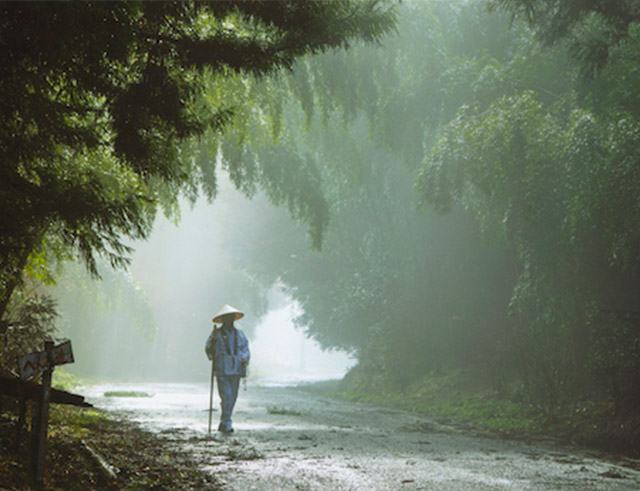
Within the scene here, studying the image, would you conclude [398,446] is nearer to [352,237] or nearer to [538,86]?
[538,86]

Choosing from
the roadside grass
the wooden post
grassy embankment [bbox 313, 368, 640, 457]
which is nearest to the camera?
the wooden post

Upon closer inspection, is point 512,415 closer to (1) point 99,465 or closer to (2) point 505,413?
(2) point 505,413

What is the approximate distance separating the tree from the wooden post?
894 millimetres

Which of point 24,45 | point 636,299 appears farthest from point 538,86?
point 24,45

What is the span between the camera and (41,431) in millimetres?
5062

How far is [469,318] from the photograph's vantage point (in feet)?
69.2

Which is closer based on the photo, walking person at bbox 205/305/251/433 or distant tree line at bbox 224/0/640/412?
distant tree line at bbox 224/0/640/412

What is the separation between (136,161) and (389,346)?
18.7 meters

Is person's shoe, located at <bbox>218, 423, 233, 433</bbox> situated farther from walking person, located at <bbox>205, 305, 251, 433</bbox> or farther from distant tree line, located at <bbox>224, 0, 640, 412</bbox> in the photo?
distant tree line, located at <bbox>224, 0, 640, 412</bbox>

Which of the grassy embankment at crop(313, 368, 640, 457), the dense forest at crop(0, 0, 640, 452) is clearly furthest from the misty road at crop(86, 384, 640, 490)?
the dense forest at crop(0, 0, 640, 452)

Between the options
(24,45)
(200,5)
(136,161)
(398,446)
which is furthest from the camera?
(398,446)

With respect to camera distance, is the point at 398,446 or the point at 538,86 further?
the point at 538,86

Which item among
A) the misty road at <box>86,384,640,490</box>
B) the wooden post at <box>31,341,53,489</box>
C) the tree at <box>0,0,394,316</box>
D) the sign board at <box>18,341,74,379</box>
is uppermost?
the tree at <box>0,0,394,316</box>

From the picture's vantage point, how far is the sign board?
201 inches
